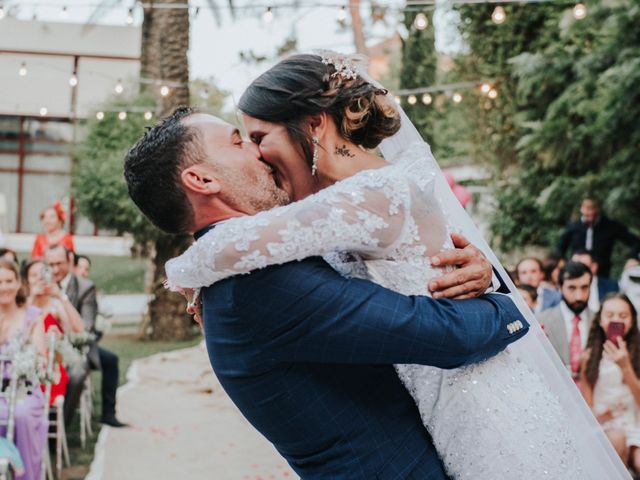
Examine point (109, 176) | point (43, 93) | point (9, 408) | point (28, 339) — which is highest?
point (43, 93)

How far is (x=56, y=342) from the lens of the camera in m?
6.77

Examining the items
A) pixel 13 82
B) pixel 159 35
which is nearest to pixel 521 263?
pixel 159 35

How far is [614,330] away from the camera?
5.49 metres

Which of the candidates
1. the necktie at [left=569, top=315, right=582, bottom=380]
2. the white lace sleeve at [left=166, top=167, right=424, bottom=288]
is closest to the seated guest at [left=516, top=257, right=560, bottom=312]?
the necktie at [left=569, top=315, right=582, bottom=380]

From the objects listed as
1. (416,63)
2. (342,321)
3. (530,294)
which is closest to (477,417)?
(342,321)

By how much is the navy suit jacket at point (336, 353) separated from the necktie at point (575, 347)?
408 centimetres

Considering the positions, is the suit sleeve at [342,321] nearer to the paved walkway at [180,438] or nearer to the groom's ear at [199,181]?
the groom's ear at [199,181]

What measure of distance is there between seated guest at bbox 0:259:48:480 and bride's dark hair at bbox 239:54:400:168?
14.6ft

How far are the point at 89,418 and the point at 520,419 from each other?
6915 millimetres

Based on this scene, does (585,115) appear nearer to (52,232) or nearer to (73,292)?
(52,232)

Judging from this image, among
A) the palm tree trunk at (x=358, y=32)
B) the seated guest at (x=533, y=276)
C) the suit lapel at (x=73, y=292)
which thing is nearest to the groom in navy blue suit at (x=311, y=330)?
the seated guest at (x=533, y=276)

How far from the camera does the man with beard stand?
19.5ft

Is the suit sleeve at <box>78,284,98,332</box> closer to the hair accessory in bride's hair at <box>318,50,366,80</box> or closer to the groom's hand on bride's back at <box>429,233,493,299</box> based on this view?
the hair accessory in bride's hair at <box>318,50,366,80</box>

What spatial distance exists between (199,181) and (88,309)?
21.5ft
